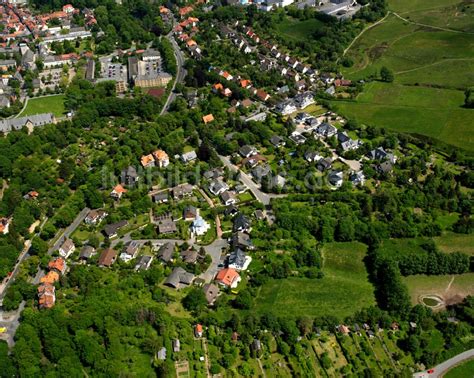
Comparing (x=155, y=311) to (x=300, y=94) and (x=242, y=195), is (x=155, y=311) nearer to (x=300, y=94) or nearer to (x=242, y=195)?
(x=242, y=195)

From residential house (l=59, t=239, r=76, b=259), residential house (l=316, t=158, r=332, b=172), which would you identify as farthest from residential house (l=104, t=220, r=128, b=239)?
residential house (l=316, t=158, r=332, b=172)

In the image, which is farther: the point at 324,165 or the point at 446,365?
the point at 324,165

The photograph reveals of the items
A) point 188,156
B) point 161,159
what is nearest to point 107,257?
point 161,159

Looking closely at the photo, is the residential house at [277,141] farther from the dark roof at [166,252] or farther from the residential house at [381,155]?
the dark roof at [166,252]

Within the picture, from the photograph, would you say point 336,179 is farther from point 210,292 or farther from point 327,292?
point 210,292

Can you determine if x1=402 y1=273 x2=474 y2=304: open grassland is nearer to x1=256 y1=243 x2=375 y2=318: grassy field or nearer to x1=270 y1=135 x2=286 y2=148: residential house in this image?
x1=256 y1=243 x2=375 y2=318: grassy field

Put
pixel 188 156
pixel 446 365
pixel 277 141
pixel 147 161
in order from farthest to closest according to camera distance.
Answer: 1. pixel 277 141
2. pixel 188 156
3. pixel 147 161
4. pixel 446 365
